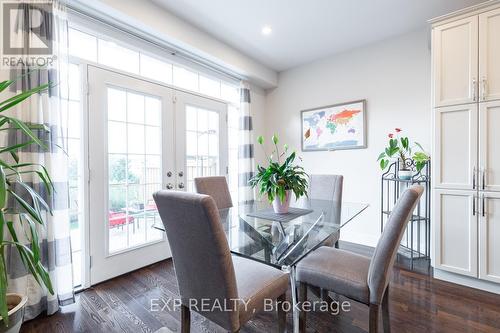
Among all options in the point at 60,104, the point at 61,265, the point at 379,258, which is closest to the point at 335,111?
the point at 379,258

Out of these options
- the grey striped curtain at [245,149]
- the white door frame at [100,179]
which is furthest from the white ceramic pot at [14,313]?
the grey striped curtain at [245,149]

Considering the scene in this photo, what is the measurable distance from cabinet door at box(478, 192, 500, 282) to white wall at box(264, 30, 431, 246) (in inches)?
37.0

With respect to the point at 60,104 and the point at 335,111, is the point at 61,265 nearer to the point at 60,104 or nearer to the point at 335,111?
the point at 60,104

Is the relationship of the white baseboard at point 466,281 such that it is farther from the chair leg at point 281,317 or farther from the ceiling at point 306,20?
the ceiling at point 306,20

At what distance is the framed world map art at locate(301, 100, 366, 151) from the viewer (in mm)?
→ 3238

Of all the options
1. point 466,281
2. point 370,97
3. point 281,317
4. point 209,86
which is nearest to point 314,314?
point 281,317

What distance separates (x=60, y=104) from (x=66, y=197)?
739 millimetres

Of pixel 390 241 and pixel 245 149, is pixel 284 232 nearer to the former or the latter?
pixel 390 241

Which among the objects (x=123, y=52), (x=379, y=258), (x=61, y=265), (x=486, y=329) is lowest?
(x=486, y=329)

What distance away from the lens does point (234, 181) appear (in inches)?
146

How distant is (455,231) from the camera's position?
7.10 ft

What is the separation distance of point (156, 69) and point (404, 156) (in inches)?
123

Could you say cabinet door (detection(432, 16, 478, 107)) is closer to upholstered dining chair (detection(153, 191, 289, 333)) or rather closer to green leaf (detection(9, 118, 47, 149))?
upholstered dining chair (detection(153, 191, 289, 333))

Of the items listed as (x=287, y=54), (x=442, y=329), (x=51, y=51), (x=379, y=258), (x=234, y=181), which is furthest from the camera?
(x=234, y=181)
